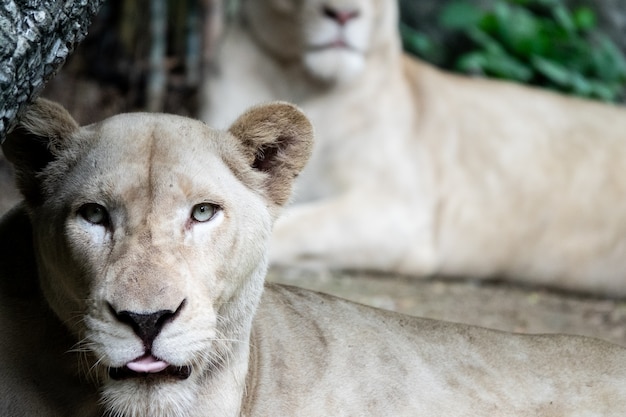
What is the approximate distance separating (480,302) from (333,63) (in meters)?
1.61

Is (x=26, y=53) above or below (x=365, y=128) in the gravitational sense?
above

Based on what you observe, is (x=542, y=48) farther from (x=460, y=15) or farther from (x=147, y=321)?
(x=147, y=321)

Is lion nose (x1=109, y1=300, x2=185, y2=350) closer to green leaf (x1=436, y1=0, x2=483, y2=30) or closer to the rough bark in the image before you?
the rough bark

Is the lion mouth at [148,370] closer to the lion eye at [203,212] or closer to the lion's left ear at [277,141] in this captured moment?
the lion eye at [203,212]

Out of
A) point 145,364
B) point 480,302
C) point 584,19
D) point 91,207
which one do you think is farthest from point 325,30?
point 145,364

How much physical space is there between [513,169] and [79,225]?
498 centimetres

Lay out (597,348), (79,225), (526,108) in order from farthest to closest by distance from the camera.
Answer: (526,108) < (597,348) < (79,225)

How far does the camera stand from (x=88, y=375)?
278 centimetres

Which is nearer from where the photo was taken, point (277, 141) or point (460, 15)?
point (277, 141)

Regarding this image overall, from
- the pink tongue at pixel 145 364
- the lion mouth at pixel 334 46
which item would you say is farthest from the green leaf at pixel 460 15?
the pink tongue at pixel 145 364

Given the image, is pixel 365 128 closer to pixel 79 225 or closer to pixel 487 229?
pixel 487 229

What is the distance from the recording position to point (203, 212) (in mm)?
2682

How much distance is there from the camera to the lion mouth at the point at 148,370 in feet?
8.18

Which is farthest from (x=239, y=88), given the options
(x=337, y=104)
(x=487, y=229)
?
(x=487, y=229)
